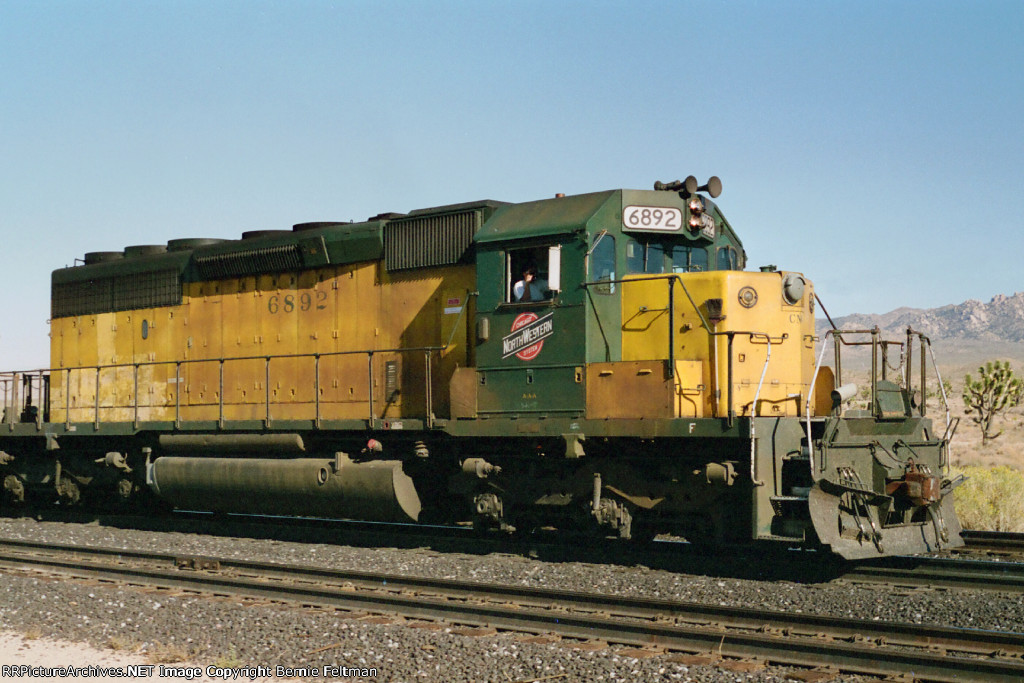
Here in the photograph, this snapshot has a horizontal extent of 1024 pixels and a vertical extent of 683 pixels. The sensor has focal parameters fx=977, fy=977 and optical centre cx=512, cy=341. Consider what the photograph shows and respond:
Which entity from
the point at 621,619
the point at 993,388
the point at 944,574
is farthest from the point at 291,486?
the point at 993,388

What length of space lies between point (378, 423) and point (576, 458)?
2.59 meters

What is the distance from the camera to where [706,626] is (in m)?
7.38

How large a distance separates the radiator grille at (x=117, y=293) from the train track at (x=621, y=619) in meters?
5.39

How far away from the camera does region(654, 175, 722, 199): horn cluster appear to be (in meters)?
10.6

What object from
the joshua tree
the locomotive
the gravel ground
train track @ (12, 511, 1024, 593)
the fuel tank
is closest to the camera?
the gravel ground

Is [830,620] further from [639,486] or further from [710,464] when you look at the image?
[639,486]

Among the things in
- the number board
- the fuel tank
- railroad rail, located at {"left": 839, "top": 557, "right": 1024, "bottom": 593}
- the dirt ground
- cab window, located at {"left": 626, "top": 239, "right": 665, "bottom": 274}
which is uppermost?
the number board

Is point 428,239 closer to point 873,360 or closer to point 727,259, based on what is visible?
point 727,259

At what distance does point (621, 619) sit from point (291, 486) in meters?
6.04

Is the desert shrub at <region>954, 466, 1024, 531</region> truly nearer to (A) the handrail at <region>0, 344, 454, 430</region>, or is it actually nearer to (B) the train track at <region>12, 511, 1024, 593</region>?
(B) the train track at <region>12, 511, 1024, 593</region>

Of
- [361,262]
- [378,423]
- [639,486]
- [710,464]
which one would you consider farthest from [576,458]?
[361,262]

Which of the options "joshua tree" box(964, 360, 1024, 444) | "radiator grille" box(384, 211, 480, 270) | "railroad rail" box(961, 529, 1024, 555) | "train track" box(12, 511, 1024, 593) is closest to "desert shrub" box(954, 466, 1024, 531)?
"railroad rail" box(961, 529, 1024, 555)

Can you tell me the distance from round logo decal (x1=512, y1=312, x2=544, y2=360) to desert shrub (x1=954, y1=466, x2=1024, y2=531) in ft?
22.1

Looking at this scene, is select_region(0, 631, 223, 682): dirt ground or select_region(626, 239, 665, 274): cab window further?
select_region(626, 239, 665, 274): cab window
